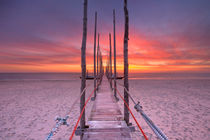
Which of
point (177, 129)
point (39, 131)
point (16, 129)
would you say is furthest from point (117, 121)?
point (16, 129)

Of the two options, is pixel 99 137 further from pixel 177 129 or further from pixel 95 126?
pixel 177 129

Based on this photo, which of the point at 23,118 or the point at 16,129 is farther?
the point at 23,118

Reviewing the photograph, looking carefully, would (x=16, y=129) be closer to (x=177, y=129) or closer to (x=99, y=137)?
(x=99, y=137)

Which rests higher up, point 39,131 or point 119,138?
point 119,138

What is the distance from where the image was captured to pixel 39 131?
5.98 metres

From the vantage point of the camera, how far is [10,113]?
8.52 meters

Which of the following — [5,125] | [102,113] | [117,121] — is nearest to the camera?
[117,121]

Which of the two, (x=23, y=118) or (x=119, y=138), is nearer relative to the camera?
(x=119, y=138)

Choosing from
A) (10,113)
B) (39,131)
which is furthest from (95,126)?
(10,113)

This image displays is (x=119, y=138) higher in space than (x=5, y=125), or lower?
higher

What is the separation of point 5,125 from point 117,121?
6.49m

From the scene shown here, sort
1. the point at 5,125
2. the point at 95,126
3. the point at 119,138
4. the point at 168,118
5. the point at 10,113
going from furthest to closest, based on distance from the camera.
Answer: the point at 10,113, the point at 168,118, the point at 5,125, the point at 95,126, the point at 119,138

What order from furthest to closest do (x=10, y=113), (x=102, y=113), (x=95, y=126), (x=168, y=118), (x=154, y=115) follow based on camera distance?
1. (x=10, y=113)
2. (x=154, y=115)
3. (x=168, y=118)
4. (x=102, y=113)
5. (x=95, y=126)

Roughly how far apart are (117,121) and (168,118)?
4.35m
